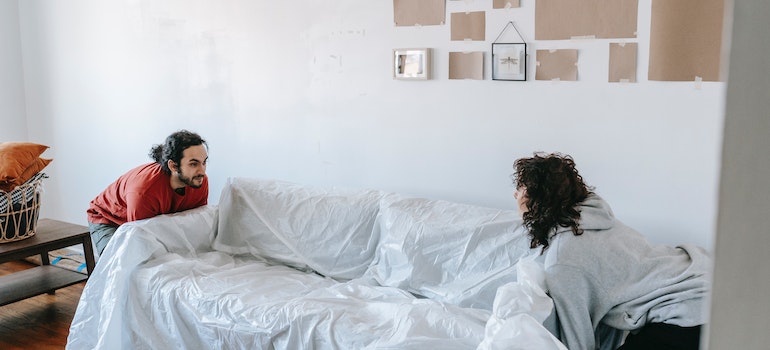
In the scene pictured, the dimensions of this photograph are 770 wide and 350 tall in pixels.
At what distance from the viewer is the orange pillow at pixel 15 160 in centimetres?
341

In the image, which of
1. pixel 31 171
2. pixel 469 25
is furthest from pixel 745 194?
pixel 31 171

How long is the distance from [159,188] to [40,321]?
3.62 feet

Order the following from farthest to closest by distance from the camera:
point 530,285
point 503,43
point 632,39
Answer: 1. point 503,43
2. point 632,39
3. point 530,285

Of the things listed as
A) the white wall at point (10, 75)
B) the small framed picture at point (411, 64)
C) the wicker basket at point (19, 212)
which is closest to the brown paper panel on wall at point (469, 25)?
the small framed picture at point (411, 64)

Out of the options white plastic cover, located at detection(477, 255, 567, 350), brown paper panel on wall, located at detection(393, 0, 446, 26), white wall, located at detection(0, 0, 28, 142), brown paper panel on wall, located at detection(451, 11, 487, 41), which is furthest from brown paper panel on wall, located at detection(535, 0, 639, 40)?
white wall, located at detection(0, 0, 28, 142)

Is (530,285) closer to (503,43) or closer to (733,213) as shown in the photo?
(503,43)

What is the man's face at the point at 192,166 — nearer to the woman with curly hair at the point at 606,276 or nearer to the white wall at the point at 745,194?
the woman with curly hair at the point at 606,276

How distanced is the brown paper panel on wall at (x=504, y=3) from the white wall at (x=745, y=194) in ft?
7.98

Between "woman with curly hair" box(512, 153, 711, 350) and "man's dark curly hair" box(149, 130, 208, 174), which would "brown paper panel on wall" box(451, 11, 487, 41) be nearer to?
"woman with curly hair" box(512, 153, 711, 350)

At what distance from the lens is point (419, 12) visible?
9.87 feet

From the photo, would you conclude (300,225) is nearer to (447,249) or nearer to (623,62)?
(447,249)

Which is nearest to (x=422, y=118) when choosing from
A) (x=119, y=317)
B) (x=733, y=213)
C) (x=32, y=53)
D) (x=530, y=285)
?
(x=530, y=285)

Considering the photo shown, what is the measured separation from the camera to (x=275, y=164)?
364cm

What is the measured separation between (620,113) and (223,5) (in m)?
2.12
